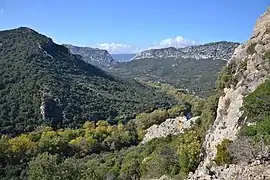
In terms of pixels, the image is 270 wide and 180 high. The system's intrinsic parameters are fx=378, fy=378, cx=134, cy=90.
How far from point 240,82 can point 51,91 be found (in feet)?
240

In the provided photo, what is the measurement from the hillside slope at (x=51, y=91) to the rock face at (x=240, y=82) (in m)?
58.0

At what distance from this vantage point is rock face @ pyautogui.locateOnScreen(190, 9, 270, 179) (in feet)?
96.6

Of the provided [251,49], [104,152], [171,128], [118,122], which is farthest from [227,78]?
[118,122]

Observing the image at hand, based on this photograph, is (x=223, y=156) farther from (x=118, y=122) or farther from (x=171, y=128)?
(x=118, y=122)

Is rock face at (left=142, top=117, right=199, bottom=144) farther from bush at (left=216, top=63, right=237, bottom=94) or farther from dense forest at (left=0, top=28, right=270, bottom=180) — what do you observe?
bush at (left=216, top=63, right=237, bottom=94)

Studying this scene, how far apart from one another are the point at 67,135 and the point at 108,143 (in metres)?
8.71

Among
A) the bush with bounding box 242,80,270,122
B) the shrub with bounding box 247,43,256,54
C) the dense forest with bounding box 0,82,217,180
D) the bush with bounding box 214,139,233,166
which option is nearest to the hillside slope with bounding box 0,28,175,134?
the dense forest with bounding box 0,82,217,180

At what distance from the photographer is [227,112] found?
33.0 metres

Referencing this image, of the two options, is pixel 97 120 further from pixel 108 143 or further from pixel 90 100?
pixel 108 143

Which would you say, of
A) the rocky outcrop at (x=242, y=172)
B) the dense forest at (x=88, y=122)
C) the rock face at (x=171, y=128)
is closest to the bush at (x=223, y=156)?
the dense forest at (x=88, y=122)

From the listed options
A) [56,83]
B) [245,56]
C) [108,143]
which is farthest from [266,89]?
[56,83]

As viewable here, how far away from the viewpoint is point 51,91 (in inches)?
3949

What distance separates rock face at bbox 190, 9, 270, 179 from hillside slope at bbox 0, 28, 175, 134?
5799 centimetres

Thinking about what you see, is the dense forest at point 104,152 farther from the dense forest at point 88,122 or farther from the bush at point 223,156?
the bush at point 223,156
